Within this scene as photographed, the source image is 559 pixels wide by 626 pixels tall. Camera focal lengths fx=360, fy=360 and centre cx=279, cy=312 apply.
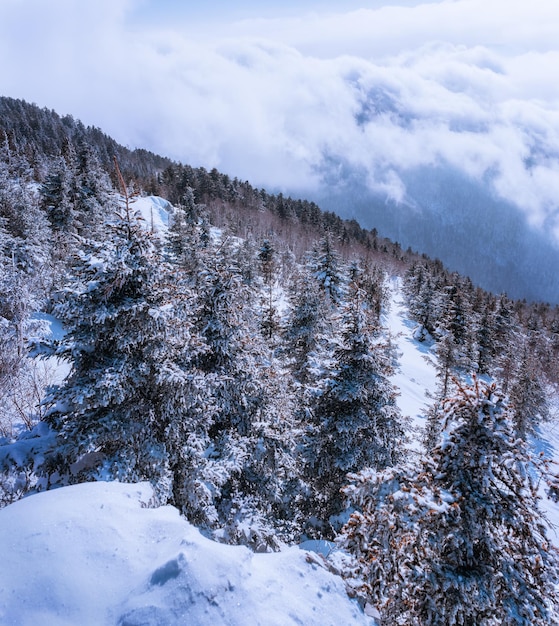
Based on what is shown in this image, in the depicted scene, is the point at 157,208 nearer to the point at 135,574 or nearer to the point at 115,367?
the point at 115,367

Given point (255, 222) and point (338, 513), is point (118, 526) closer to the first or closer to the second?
point (338, 513)

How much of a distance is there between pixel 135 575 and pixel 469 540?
3.85 metres

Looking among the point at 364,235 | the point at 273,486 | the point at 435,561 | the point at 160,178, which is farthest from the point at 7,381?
the point at 364,235

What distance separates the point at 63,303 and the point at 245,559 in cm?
530

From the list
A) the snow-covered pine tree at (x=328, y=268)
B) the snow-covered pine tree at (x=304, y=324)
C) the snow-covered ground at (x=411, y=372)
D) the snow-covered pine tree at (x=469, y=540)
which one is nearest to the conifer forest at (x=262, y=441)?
the snow-covered pine tree at (x=469, y=540)

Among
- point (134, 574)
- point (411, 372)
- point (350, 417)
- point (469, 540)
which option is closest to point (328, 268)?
point (411, 372)

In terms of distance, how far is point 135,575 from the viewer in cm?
400

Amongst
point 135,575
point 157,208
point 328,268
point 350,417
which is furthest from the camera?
point 157,208

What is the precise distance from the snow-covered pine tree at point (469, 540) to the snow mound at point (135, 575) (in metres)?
0.87

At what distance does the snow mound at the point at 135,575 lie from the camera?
361cm

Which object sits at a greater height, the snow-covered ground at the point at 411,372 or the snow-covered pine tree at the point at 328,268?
the snow-covered pine tree at the point at 328,268

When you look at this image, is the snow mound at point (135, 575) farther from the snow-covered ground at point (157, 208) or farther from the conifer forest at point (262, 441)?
the snow-covered ground at point (157, 208)

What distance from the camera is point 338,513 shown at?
10227 mm

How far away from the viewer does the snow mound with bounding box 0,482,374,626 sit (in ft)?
11.8
